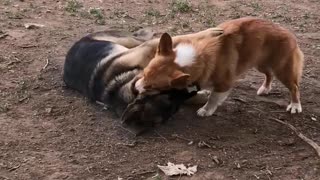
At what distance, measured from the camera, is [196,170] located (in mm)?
4469

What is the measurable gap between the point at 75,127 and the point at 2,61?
1.72 meters

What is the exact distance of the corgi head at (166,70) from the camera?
468cm

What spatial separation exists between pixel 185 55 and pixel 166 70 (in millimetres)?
247

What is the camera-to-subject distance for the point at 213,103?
525cm

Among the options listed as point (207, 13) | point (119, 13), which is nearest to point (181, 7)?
point (207, 13)

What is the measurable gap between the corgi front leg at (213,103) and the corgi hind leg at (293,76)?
53cm

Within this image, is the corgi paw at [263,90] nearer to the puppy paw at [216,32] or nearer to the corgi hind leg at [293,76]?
the corgi hind leg at [293,76]

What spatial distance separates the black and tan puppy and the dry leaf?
0.63 metres

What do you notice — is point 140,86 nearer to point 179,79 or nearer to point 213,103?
point 179,79

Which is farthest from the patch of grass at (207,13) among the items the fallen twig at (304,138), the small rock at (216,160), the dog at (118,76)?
the small rock at (216,160)

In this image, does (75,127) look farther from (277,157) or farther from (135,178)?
(277,157)

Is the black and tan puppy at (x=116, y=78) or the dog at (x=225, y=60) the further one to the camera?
the black and tan puppy at (x=116, y=78)

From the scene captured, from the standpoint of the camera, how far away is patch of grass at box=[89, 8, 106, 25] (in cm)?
764

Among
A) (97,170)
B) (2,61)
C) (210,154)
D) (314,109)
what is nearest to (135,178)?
(97,170)
